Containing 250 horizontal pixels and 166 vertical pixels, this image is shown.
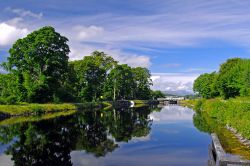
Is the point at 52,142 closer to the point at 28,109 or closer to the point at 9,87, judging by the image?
the point at 28,109

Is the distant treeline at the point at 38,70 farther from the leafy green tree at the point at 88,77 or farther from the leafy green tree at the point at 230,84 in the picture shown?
the leafy green tree at the point at 230,84

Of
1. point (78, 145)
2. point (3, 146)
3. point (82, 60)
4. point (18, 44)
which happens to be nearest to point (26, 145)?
point (3, 146)

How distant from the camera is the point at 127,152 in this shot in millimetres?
25734

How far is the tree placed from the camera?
236 feet

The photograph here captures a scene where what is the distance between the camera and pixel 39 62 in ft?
243

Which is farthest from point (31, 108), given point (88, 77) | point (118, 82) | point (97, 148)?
point (118, 82)

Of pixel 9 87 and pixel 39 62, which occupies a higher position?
pixel 39 62

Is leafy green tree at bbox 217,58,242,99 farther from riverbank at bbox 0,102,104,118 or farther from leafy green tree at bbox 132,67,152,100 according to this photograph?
leafy green tree at bbox 132,67,152,100

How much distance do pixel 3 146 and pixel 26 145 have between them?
1831 mm

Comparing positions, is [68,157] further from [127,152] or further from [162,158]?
[162,158]

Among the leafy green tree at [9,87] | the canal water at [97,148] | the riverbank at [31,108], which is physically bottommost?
the canal water at [97,148]

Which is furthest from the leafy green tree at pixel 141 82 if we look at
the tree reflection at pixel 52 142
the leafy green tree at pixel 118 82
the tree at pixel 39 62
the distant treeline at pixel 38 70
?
the tree reflection at pixel 52 142

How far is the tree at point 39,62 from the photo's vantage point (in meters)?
72.1

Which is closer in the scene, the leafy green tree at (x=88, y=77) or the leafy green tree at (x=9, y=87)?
the leafy green tree at (x=9, y=87)
